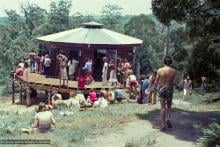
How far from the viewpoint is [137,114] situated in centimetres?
1561

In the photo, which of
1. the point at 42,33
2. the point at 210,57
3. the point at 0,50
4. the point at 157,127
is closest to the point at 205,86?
the point at 210,57

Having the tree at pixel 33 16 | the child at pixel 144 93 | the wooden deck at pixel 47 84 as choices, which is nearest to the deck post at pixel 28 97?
the wooden deck at pixel 47 84

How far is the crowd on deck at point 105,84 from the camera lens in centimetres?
1291

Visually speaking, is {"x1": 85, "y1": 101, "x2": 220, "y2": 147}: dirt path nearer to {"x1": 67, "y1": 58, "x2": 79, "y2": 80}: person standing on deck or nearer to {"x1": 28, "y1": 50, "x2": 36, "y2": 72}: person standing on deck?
{"x1": 67, "y1": 58, "x2": 79, "y2": 80}: person standing on deck

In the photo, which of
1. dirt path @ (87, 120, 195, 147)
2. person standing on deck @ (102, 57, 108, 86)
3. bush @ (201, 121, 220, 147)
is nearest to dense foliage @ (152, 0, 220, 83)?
dirt path @ (87, 120, 195, 147)

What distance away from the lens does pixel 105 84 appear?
2458cm

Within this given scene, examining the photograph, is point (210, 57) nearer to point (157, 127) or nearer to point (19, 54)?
point (157, 127)

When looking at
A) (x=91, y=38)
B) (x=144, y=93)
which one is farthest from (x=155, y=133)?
(x=91, y=38)

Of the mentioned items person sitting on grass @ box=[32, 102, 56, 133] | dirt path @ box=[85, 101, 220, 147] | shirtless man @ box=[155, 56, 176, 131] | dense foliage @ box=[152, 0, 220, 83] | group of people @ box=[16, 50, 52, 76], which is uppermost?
dense foliage @ box=[152, 0, 220, 83]

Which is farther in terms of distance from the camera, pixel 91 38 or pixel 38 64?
pixel 38 64

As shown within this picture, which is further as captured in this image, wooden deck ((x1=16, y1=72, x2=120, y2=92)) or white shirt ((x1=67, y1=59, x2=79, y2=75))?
white shirt ((x1=67, y1=59, x2=79, y2=75))

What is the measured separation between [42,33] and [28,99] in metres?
32.8

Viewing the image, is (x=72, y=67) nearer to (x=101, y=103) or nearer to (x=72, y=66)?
(x=72, y=66)

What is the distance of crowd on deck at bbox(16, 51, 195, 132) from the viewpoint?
42.3 feet
